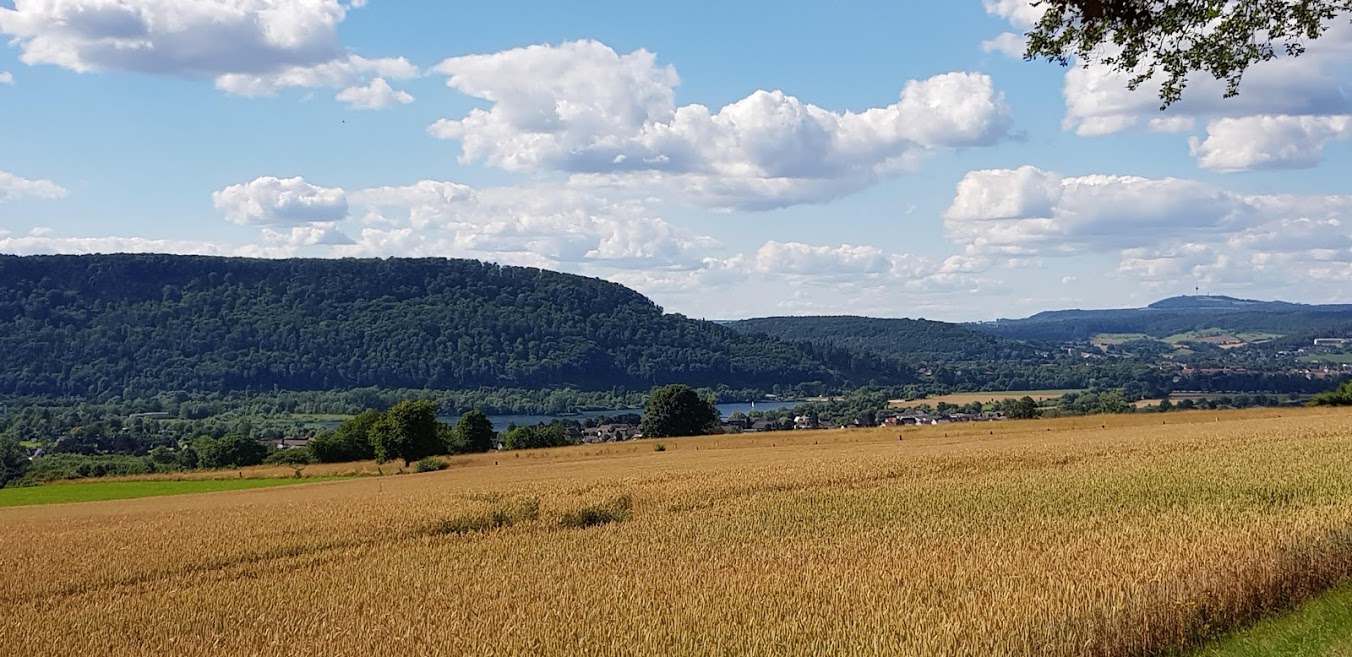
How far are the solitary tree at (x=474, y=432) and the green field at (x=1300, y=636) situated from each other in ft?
291

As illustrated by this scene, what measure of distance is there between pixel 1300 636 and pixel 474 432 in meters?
91.1

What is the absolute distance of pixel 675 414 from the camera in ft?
351

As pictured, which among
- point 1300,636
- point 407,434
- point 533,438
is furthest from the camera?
point 533,438

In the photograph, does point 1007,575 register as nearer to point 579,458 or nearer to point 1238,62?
point 1238,62

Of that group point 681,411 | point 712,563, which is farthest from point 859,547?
point 681,411

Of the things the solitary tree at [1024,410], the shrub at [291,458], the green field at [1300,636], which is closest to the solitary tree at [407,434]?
the shrub at [291,458]

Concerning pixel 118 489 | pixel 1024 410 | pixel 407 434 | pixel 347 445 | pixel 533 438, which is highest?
pixel 407 434

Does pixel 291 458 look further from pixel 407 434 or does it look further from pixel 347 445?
pixel 407 434

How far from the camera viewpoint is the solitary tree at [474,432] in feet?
321

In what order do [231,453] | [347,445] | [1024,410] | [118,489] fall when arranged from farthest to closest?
1. [1024,410]
2. [231,453]
3. [347,445]
4. [118,489]

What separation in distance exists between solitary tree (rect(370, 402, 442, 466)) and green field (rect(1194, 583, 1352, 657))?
71935mm

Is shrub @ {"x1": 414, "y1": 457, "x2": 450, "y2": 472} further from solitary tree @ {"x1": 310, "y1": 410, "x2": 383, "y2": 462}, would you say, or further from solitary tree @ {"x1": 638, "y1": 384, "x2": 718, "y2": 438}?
solitary tree @ {"x1": 638, "y1": 384, "x2": 718, "y2": 438}

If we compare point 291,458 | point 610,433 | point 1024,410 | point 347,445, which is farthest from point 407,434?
point 610,433

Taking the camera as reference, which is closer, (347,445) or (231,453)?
(347,445)
